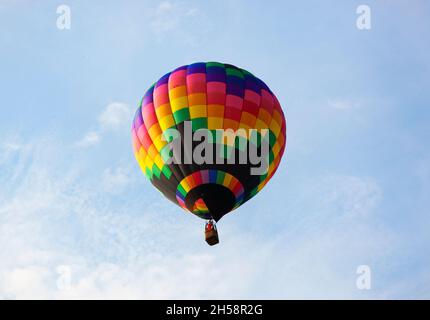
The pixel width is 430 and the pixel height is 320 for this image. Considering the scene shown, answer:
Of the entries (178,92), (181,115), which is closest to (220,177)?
(181,115)

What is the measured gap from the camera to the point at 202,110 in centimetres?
1923

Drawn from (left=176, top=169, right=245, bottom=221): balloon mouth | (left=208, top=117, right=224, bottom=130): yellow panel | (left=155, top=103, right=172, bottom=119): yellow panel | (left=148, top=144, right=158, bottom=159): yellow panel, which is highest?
(left=155, top=103, right=172, bottom=119): yellow panel

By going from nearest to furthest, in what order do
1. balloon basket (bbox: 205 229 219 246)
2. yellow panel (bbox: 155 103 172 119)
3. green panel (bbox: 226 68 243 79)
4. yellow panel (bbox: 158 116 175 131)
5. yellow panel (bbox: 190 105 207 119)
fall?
balloon basket (bbox: 205 229 219 246) → yellow panel (bbox: 190 105 207 119) → yellow panel (bbox: 158 116 175 131) → yellow panel (bbox: 155 103 172 119) → green panel (bbox: 226 68 243 79)

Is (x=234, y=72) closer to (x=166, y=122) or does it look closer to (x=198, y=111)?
(x=198, y=111)

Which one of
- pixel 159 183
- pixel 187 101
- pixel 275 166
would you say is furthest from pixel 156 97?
pixel 275 166

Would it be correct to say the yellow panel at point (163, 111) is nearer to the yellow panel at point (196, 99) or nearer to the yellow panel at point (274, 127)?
the yellow panel at point (196, 99)

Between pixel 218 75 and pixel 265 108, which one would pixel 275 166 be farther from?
pixel 218 75

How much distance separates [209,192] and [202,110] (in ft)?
7.81

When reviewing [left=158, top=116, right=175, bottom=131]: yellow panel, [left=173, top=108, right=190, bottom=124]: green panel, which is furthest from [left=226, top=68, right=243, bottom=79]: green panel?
[left=158, top=116, right=175, bottom=131]: yellow panel

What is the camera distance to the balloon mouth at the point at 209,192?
61.8 feet

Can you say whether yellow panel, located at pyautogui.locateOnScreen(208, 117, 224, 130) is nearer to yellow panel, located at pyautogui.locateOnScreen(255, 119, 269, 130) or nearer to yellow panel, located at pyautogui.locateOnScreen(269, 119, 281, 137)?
yellow panel, located at pyautogui.locateOnScreen(255, 119, 269, 130)

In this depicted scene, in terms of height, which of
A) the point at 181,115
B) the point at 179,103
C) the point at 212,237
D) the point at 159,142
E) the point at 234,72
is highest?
the point at 234,72

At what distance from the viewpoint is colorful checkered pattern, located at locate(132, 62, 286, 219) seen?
19.2 meters

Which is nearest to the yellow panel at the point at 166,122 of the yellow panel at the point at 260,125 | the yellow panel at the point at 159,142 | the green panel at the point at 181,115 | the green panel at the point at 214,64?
the green panel at the point at 181,115
